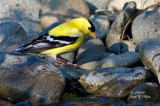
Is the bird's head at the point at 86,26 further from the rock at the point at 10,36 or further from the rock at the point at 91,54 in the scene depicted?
the rock at the point at 10,36

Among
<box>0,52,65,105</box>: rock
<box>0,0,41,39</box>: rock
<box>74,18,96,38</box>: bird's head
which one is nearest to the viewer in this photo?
<box>0,52,65,105</box>: rock

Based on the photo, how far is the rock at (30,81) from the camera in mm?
4668

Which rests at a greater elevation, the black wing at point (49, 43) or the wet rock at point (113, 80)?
the black wing at point (49, 43)

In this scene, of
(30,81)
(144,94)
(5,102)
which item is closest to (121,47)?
(144,94)

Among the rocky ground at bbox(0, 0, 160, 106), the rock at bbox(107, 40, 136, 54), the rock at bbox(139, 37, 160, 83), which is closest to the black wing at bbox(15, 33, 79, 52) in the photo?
the rocky ground at bbox(0, 0, 160, 106)

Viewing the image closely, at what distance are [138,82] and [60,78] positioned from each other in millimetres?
1353

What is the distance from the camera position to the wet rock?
16.8 ft

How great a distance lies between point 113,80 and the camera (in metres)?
5.27

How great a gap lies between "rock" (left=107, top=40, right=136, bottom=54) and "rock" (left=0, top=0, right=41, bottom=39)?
3069mm

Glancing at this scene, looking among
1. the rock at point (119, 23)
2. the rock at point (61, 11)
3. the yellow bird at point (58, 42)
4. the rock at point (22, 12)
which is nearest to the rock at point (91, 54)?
the rock at point (119, 23)

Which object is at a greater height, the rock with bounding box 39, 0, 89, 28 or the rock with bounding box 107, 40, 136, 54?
the rock with bounding box 39, 0, 89, 28

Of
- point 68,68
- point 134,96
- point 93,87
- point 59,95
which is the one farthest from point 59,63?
point 134,96

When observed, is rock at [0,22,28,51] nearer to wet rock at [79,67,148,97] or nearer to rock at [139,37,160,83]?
wet rock at [79,67,148,97]

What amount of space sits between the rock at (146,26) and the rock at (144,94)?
249 centimetres
